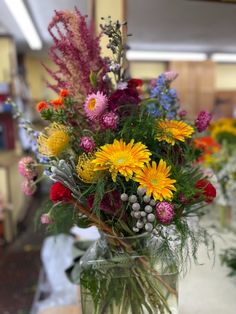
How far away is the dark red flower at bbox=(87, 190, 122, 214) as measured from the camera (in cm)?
58

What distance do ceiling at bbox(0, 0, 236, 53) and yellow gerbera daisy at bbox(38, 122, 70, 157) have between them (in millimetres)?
769

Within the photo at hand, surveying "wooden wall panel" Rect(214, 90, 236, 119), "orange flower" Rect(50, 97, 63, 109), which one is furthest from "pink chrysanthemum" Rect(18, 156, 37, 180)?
"wooden wall panel" Rect(214, 90, 236, 119)

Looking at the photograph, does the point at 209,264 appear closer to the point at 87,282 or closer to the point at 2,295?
the point at 87,282

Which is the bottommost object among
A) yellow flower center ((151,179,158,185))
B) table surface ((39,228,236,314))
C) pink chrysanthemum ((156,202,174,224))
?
table surface ((39,228,236,314))

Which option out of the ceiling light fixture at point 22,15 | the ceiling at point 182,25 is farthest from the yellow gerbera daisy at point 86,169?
the ceiling light fixture at point 22,15

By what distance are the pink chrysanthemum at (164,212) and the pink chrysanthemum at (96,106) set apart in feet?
0.61

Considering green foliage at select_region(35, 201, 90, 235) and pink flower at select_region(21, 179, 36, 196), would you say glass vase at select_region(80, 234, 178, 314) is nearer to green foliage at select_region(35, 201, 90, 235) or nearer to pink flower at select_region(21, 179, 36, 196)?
green foliage at select_region(35, 201, 90, 235)

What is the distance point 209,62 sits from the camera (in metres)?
1.59

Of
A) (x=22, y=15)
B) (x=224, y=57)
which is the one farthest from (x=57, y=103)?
(x=22, y=15)

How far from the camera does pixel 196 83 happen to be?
1.63m

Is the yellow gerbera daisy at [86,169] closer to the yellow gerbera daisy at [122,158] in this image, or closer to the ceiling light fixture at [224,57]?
the yellow gerbera daisy at [122,158]

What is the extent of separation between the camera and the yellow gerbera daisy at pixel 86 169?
0.54m

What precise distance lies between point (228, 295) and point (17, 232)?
305 cm

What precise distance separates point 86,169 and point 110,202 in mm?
83
